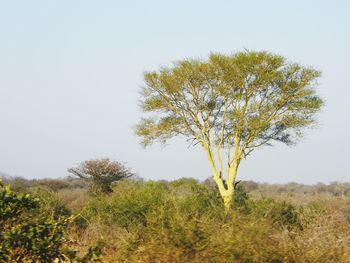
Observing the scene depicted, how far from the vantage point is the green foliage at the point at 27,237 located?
7.13 m

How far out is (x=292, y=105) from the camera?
A: 35.0 m

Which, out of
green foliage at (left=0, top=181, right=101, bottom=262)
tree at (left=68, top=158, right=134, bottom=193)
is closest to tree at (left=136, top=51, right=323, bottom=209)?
tree at (left=68, top=158, right=134, bottom=193)

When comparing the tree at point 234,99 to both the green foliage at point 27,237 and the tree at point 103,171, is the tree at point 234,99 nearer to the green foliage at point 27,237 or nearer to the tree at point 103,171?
the tree at point 103,171

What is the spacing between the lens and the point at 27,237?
7180 mm

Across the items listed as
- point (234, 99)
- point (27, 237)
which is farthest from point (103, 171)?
point (27, 237)

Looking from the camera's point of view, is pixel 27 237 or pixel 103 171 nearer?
pixel 27 237

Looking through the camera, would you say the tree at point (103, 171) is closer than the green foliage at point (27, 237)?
No

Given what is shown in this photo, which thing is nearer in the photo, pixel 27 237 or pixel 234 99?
pixel 27 237

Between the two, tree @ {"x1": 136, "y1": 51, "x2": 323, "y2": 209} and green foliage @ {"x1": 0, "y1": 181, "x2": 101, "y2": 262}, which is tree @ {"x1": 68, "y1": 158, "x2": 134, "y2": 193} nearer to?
tree @ {"x1": 136, "y1": 51, "x2": 323, "y2": 209}

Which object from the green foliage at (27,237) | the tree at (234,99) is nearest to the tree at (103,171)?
the tree at (234,99)

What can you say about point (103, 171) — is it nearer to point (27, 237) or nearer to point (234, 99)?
point (234, 99)

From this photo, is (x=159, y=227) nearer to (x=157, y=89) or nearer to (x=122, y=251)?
(x=122, y=251)

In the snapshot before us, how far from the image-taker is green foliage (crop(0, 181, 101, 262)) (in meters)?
7.13

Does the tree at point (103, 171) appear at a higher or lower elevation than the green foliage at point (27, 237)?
higher
